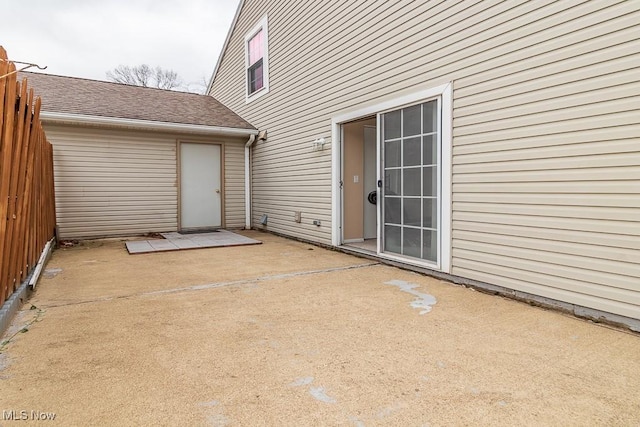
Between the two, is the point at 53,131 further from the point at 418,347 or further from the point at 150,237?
the point at 418,347

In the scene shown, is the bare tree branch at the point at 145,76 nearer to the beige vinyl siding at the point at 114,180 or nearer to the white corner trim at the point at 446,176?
the beige vinyl siding at the point at 114,180

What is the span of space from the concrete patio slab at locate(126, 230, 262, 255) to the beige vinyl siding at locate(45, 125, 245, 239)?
2.31ft

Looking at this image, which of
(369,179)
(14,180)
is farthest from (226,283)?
(369,179)

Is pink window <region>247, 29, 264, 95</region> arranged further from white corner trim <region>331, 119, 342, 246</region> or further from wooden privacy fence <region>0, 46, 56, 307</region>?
wooden privacy fence <region>0, 46, 56, 307</region>

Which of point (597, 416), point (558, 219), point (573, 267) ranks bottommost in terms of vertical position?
point (597, 416)

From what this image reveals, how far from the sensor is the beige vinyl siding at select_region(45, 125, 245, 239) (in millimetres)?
6617

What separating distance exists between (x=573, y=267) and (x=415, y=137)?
2018 millimetres

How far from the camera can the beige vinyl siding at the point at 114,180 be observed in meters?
6.62

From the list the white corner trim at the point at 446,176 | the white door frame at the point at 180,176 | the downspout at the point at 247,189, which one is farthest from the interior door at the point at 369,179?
the white door frame at the point at 180,176

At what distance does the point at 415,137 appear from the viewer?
161 inches

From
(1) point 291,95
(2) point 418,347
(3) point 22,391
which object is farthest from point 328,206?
(3) point 22,391

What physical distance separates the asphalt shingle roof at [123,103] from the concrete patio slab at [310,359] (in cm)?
446

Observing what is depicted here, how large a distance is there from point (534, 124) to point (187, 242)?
5.34 meters

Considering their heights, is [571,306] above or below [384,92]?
below
